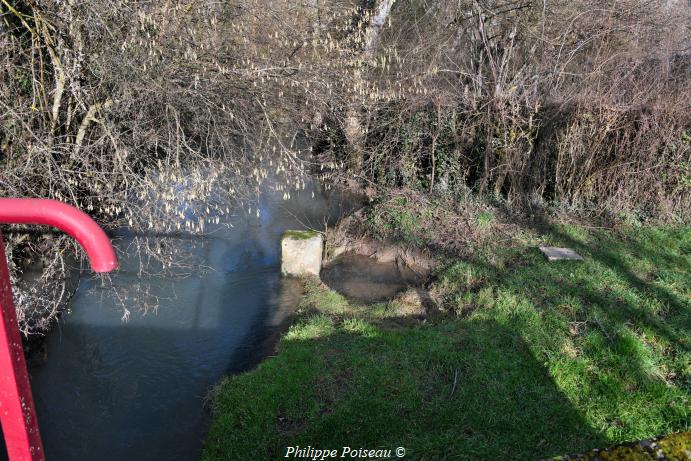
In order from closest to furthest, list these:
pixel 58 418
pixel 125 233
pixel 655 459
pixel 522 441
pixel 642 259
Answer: pixel 655 459
pixel 522 441
pixel 58 418
pixel 642 259
pixel 125 233

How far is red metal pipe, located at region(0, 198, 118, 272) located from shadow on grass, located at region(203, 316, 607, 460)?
3498 mm

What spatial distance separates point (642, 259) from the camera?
7.15 metres

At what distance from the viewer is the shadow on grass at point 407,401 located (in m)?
4.16

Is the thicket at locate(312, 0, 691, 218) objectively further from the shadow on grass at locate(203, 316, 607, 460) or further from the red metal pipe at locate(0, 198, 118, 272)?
the red metal pipe at locate(0, 198, 118, 272)

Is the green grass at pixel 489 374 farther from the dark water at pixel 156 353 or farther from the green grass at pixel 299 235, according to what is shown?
the green grass at pixel 299 235

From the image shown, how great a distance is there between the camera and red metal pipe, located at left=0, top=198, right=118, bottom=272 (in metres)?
1.12

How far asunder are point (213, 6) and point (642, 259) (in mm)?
7280

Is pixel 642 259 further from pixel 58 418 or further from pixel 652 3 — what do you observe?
pixel 58 418

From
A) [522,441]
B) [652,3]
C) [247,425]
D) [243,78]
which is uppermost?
[652,3]

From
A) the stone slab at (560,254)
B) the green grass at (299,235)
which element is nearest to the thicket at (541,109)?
the stone slab at (560,254)

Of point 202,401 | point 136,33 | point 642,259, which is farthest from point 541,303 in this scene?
point 136,33

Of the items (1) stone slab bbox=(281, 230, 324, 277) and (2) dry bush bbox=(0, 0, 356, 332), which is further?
(1) stone slab bbox=(281, 230, 324, 277)

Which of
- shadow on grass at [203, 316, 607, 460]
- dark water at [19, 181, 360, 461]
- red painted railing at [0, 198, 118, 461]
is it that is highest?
red painted railing at [0, 198, 118, 461]

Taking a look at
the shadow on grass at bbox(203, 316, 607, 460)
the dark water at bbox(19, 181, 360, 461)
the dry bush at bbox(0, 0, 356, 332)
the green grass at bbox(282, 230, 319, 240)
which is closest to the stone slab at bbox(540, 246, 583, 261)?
the shadow on grass at bbox(203, 316, 607, 460)
